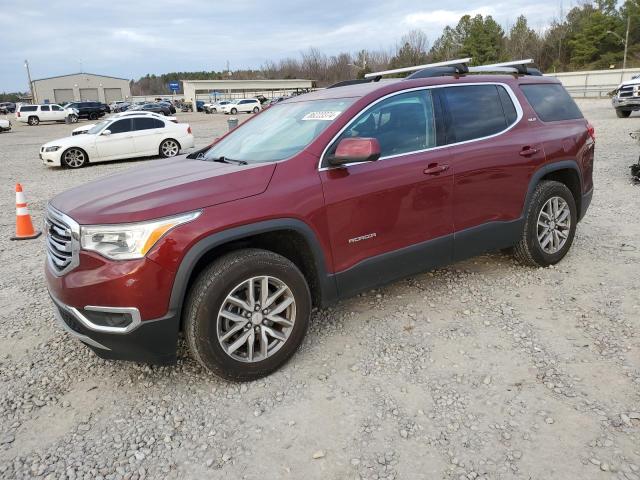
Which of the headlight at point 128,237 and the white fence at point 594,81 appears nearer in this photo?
the headlight at point 128,237

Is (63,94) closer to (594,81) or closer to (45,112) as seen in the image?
(45,112)

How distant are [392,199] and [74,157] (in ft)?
42.9

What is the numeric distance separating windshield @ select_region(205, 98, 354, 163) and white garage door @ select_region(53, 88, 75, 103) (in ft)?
310

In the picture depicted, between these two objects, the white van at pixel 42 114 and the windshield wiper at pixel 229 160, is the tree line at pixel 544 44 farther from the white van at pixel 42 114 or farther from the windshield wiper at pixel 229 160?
the windshield wiper at pixel 229 160

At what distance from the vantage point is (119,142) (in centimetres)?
1447

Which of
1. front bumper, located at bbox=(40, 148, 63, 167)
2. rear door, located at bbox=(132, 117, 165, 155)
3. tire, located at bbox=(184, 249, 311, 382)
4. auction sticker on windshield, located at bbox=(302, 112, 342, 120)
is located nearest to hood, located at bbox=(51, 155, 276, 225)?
tire, located at bbox=(184, 249, 311, 382)

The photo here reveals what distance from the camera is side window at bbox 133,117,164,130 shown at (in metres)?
14.8

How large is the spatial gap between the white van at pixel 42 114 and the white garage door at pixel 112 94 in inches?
2105

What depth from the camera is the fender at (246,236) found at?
109 inches

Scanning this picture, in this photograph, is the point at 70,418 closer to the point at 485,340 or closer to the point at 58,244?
the point at 58,244

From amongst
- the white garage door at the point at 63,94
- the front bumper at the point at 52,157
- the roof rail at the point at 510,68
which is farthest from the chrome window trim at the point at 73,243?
the white garage door at the point at 63,94

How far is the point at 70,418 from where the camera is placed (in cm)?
289

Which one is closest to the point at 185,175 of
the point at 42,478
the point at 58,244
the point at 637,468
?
the point at 58,244

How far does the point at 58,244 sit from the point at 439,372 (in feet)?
8.33
